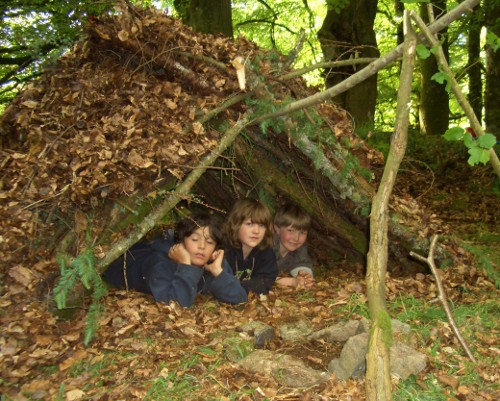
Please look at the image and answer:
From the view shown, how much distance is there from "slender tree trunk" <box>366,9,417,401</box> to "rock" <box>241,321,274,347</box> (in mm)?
1267

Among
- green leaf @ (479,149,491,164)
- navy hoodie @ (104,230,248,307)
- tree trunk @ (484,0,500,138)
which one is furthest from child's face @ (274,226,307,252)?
tree trunk @ (484,0,500,138)

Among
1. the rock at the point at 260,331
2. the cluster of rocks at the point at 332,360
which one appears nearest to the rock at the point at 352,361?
the cluster of rocks at the point at 332,360

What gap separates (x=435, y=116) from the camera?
12.2 meters

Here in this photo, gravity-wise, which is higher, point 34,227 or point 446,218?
point 34,227

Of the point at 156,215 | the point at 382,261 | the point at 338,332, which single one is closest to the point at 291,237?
the point at 338,332

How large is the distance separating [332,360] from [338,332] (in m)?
0.39

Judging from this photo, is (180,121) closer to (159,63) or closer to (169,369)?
(159,63)

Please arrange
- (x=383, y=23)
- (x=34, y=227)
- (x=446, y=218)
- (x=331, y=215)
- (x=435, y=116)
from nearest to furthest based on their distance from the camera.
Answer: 1. (x=34, y=227)
2. (x=331, y=215)
3. (x=446, y=218)
4. (x=435, y=116)
5. (x=383, y=23)

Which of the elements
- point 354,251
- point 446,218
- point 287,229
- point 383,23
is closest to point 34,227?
point 287,229

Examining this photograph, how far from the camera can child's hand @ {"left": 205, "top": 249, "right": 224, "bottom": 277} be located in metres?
4.02

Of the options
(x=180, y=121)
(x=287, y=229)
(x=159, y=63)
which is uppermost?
(x=159, y=63)

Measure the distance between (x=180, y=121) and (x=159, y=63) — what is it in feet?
2.26

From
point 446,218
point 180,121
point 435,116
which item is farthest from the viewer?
point 435,116

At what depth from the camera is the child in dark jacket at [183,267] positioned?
3766 millimetres
